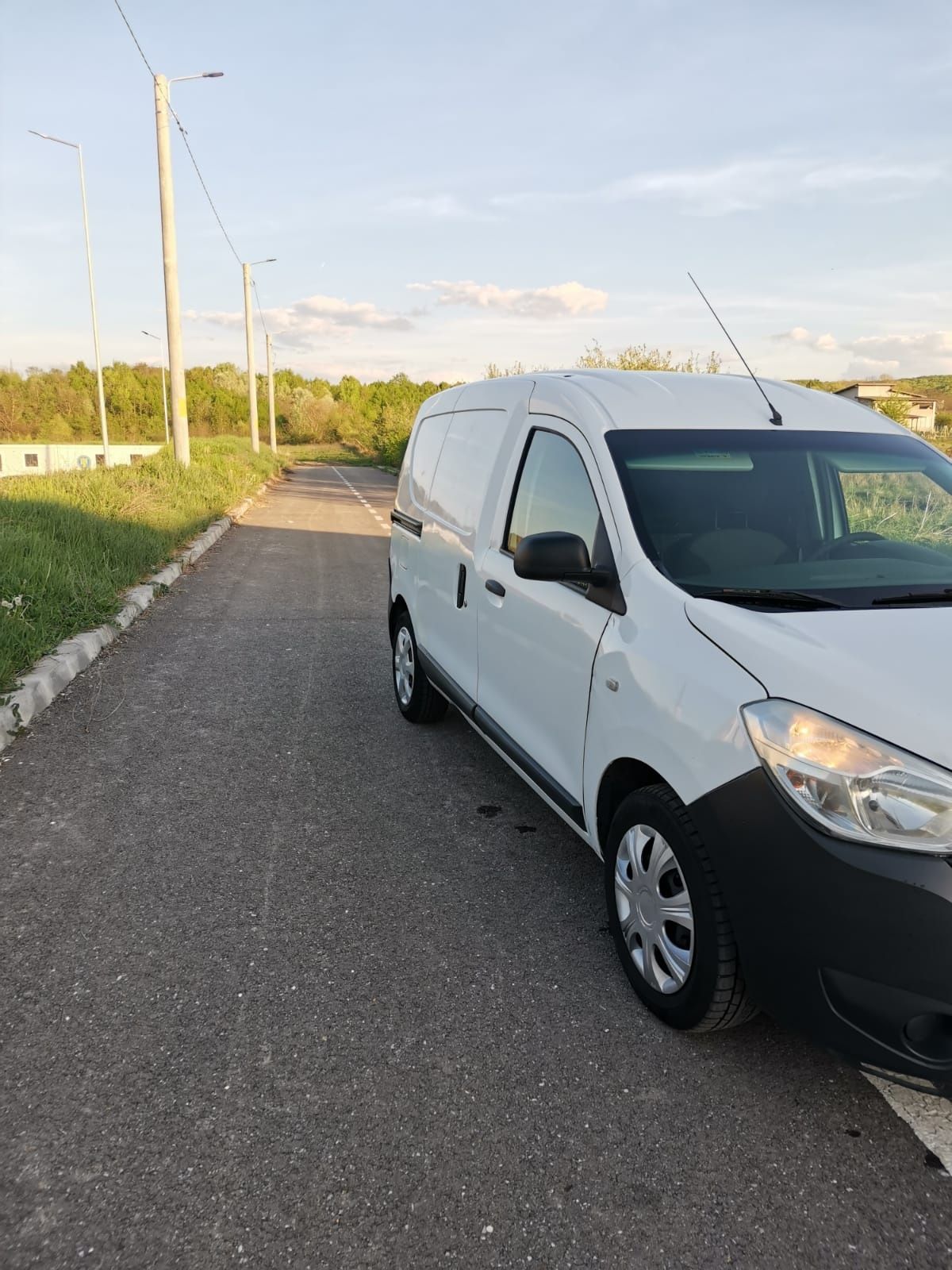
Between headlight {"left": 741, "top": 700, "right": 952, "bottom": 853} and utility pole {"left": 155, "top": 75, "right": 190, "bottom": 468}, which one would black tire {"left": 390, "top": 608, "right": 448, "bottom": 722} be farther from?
utility pole {"left": 155, "top": 75, "right": 190, "bottom": 468}

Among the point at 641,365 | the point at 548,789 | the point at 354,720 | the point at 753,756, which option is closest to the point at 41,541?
the point at 354,720

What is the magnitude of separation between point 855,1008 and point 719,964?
38 centimetres

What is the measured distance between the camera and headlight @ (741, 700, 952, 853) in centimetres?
195

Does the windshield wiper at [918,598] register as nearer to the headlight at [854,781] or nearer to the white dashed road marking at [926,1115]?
the headlight at [854,781]

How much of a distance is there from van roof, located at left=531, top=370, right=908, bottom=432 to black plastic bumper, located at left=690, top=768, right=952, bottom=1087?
1647 mm

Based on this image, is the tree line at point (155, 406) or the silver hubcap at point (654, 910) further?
the tree line at point (155, 406)

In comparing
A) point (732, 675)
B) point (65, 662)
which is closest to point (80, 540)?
point (65, 662)

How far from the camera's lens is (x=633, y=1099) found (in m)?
2.41

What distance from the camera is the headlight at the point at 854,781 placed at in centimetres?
195

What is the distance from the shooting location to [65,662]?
6.28 m

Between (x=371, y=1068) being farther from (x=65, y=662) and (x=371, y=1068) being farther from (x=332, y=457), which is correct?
(x=332, y=457)

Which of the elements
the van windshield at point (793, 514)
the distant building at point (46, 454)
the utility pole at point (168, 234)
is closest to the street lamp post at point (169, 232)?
the utility pole at point (168, 234)

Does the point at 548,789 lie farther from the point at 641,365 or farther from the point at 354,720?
the point at 641,365

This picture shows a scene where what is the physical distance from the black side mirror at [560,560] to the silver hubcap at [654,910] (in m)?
0.81
